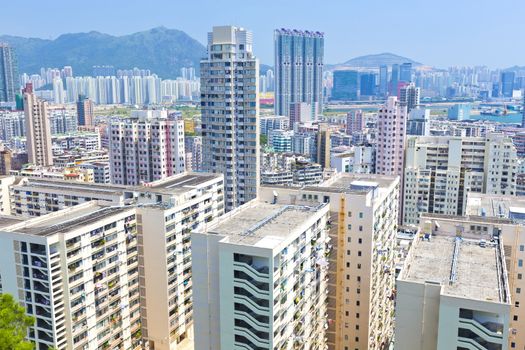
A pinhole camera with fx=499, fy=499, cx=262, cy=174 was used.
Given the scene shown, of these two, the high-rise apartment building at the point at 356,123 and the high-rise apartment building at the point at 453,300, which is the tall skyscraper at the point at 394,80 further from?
the high-rise apartment building at the point at 453,300

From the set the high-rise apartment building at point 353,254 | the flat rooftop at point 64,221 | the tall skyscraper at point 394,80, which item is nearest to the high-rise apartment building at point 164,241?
the flat rooftop at point 64,221

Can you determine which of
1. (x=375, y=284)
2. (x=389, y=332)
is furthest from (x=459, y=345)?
(x=389, y=332)

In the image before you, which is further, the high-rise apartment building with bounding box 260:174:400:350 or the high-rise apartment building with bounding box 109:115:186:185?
the high-rise apartment building with bounding box 109:115:186:185

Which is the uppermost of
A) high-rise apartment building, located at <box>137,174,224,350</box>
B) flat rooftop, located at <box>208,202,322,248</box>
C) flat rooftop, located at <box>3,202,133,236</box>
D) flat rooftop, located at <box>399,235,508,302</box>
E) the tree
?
the tree

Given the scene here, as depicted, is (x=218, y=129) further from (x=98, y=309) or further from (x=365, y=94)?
(x=365, y=94)

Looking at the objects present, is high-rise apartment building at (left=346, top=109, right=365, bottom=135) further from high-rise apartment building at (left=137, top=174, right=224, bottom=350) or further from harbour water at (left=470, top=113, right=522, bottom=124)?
high-rise apartment building at (left=137, top=174, right=224, bottom=350)

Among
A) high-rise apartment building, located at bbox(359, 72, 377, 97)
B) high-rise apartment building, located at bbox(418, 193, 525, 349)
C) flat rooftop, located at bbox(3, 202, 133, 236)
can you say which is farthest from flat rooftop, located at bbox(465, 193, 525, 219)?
high-rise apartment building, located at bbox(359, 72, 377, 97)

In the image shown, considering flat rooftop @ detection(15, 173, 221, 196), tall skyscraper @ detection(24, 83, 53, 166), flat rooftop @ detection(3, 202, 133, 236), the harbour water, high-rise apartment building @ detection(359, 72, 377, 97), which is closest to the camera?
flat rooftop @ detection(3, 202, 133, 236)
